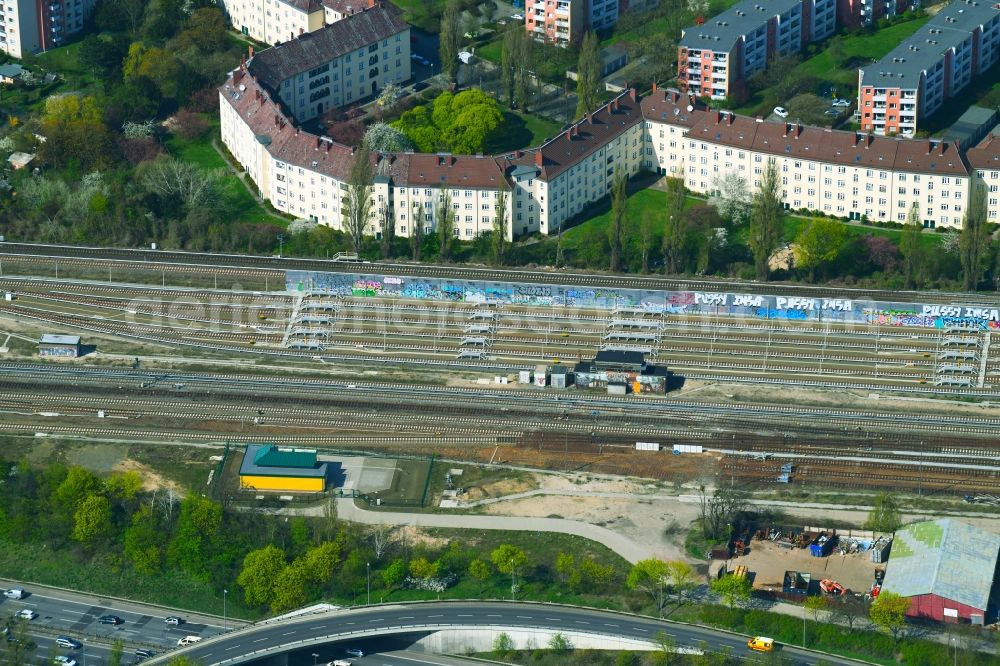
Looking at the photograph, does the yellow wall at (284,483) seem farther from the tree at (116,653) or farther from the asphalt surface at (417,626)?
the tree at (116,653)

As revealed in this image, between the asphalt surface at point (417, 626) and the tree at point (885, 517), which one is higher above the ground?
the tree at point (885, 517)

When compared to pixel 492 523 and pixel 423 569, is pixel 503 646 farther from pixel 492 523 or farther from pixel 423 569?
pixel 492 523

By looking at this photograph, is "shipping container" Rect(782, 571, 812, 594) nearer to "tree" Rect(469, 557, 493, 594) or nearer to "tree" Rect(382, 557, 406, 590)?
"tree" Rect(469, 557, 493, 594)

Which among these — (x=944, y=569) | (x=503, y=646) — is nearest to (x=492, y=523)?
(x=503, y=646)

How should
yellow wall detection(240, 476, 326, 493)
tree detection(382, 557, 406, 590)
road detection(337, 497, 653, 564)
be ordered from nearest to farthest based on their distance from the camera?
tree detection(382, 557, 406, 590)
road detection(337, 497, 653, 564)
yellow wall detection(240, 476, 326, 493)

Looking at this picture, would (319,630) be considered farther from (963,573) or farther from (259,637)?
(963,573)

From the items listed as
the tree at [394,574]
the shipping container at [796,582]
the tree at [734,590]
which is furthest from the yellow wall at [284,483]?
the shipping container at [796,582]

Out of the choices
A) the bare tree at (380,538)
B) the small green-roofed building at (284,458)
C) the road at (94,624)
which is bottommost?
the road at (94,624)

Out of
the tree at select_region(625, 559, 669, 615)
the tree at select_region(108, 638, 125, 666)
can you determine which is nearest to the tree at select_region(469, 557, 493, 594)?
the tree at select_region(625, 559, 669, 615)
